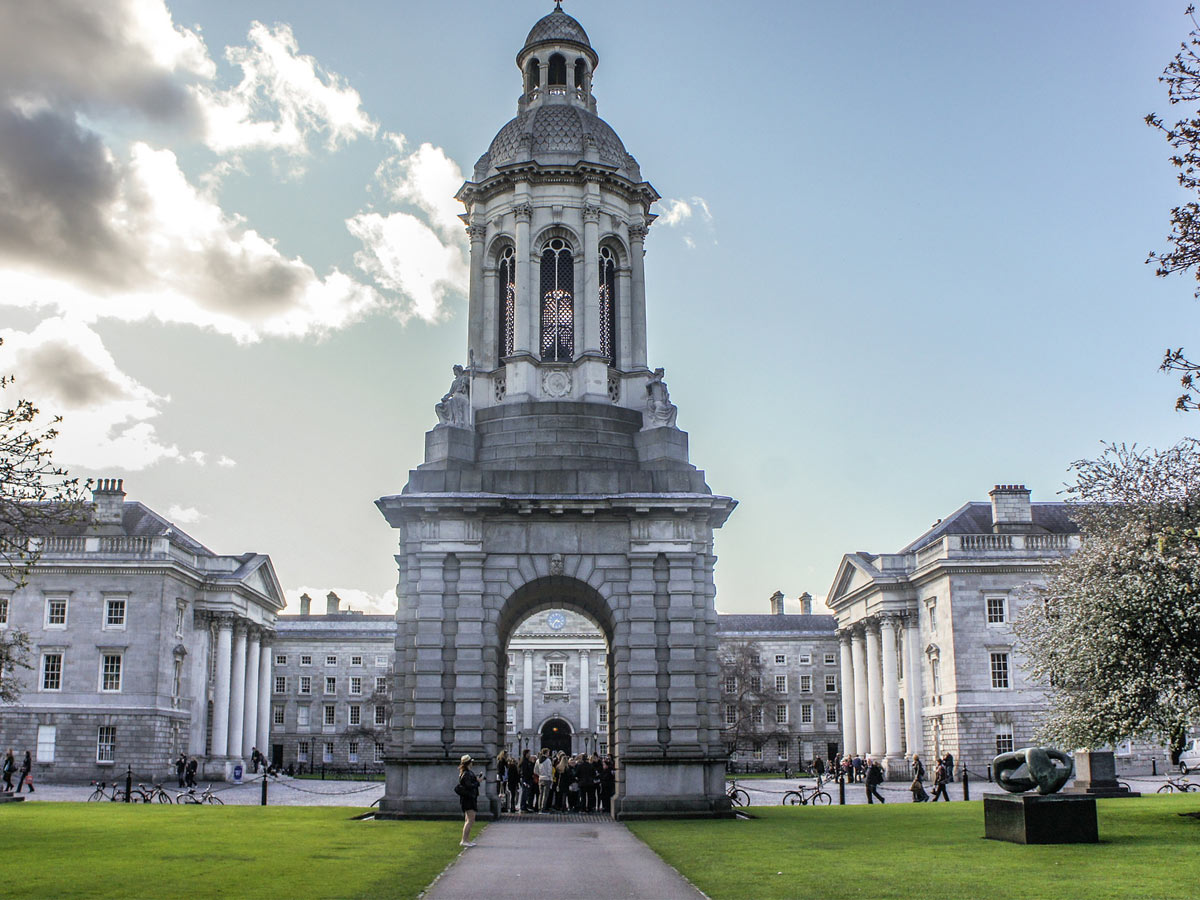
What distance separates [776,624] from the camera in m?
93.1

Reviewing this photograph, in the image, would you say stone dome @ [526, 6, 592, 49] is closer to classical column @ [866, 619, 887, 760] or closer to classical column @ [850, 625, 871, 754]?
classical column @ [866, 619, 887, 760]

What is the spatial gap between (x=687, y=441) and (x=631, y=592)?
14.7ft

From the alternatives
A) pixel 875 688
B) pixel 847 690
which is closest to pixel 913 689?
pixel 875 688

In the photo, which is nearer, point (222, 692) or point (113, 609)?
point (113, 609)

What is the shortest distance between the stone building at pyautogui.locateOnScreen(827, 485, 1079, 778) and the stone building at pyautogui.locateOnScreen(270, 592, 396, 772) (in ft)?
125

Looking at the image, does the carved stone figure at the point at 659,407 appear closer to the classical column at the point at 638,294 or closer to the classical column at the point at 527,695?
the classical column at the point at 638,294

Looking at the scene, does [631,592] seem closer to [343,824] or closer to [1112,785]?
[343,824]

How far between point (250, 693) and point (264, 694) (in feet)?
15.0

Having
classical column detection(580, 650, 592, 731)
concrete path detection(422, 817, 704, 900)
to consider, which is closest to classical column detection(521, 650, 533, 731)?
classical column detection(580, 650, 592, 731)

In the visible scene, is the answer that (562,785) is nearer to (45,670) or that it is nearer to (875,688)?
(45,670)

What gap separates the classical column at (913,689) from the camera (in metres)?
59.5

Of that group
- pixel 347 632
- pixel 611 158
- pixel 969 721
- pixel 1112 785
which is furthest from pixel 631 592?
pixel 347 632

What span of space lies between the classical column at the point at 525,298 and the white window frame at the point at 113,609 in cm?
3197

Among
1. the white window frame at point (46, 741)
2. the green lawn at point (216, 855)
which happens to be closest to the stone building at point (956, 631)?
the green lawn at point (216, 855)
